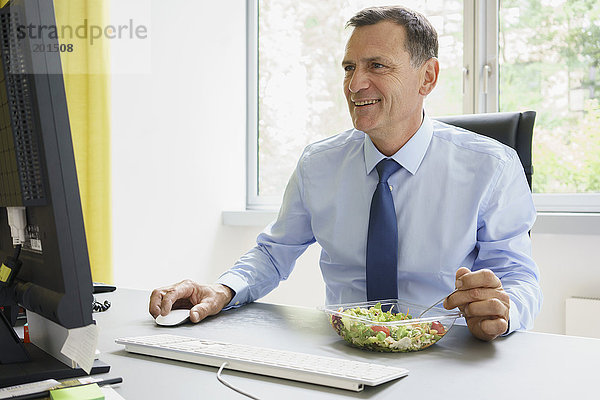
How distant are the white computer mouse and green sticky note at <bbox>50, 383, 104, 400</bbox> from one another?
15.8 inches

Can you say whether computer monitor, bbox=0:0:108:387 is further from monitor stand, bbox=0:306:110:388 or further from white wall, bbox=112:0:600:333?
white wall, bbox=112:0:600:333

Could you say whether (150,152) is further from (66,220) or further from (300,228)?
(66,220)

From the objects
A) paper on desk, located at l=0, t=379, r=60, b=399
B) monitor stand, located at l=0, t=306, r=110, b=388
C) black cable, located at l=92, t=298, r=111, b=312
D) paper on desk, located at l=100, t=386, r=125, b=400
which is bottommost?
black cable, located at l=92, t=298, r=111, b=312

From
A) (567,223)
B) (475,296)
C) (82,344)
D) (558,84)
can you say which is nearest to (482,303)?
(475,296)

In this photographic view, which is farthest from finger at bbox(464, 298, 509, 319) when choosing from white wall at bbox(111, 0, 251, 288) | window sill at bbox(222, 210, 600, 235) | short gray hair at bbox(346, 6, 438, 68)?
white wall at bbox(111, 0, 251, 288)

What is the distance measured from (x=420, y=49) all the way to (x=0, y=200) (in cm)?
114

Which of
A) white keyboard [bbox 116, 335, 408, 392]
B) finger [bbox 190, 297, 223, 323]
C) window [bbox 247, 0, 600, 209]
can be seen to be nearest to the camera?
white keyboard [bbox 116, 335, 408, 392]

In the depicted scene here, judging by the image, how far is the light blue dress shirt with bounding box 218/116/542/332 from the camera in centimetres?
→ 142

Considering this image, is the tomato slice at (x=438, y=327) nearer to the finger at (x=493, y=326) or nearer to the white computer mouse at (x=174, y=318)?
the finger at (x=493, y=326)

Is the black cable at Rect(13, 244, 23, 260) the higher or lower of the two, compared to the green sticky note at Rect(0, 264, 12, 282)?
higher

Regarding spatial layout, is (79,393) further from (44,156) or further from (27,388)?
(44,156)

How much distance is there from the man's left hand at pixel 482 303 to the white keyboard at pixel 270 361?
242 millimetres

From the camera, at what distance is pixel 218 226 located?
3.23m

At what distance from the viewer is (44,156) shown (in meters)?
0.67
